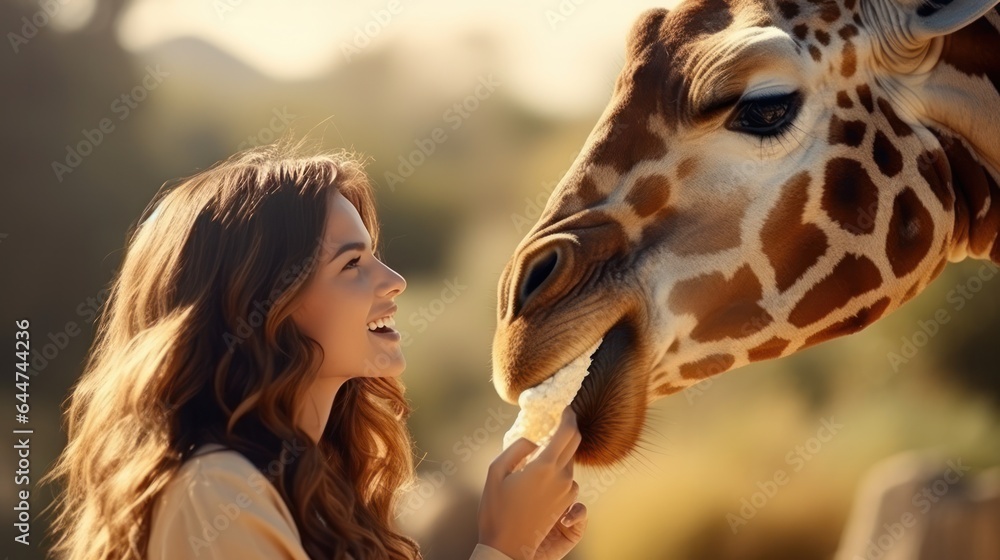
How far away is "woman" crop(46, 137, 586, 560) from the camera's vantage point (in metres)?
0.90

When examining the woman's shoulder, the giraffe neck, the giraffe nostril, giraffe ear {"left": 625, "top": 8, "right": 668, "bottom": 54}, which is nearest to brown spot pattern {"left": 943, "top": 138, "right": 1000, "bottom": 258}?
the giraffe neck

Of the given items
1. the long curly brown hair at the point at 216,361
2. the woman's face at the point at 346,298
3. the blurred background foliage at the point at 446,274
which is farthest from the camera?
the blurred background foliage at the point at 446,274

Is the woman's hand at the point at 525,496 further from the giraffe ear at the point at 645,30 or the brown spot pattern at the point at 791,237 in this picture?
the giraffe ear at the point at 645,30

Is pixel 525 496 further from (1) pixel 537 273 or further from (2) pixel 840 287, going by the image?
(2) pixel 840 287

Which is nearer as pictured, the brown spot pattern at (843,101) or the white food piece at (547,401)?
the white food piece at (547,401)

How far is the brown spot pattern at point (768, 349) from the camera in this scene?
1.35 metres

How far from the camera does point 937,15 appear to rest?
1.27 meters

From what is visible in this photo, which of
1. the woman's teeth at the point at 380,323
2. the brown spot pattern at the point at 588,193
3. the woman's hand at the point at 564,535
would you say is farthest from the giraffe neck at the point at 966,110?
the woman's teeth at the point at 380,323

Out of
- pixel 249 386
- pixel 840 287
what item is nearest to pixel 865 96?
pixel 840 287

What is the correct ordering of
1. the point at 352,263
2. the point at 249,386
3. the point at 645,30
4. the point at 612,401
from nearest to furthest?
1. the point at 249,386
2. the point at 352,263
3. the point at 612,401
4. the point at 645,30

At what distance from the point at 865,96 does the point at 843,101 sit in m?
0.04

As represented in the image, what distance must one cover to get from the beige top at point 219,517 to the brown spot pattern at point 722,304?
651mm

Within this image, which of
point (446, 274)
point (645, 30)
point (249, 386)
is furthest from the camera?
point (446, 274)

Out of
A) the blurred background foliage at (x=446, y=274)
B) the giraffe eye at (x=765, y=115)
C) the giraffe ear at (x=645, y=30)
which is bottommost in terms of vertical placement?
the blurred background foliage at (x=446, y=274)
